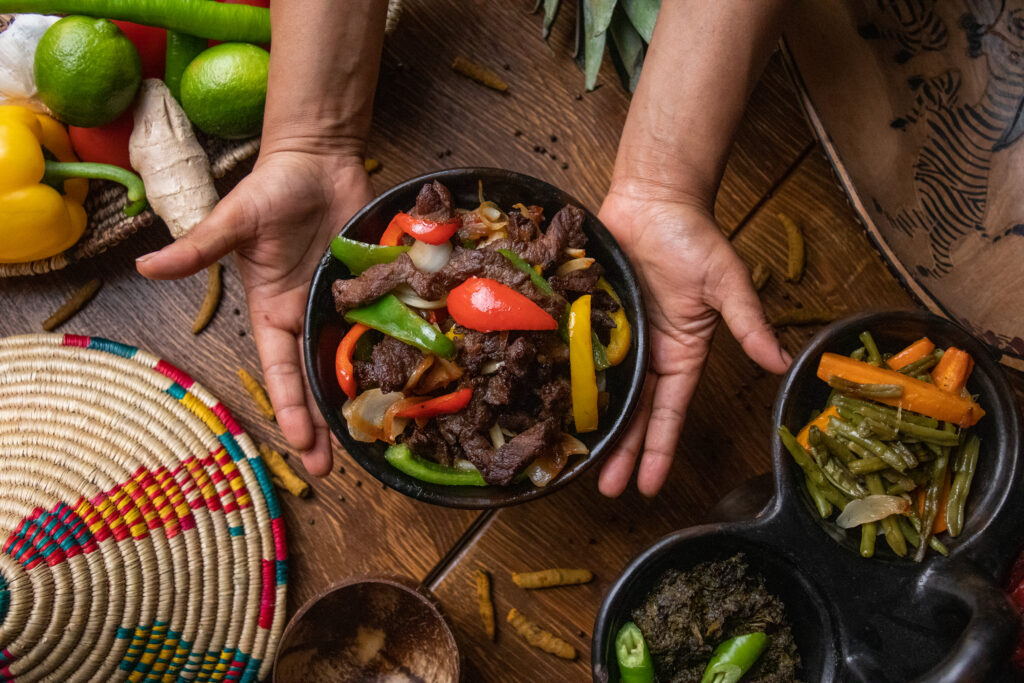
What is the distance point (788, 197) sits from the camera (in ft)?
7.46

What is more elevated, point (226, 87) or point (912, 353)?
point (912, 353)

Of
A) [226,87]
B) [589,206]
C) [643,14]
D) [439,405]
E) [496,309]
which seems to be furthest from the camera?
[589,206]

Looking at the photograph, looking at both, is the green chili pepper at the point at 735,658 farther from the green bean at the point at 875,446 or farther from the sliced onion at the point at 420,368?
the sliced onion at the point at 420,368

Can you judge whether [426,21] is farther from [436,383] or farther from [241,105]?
[436,383]

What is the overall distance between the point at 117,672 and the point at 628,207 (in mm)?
1897

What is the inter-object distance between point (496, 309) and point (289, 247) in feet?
2.16

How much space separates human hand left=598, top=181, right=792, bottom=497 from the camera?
1.80 metres

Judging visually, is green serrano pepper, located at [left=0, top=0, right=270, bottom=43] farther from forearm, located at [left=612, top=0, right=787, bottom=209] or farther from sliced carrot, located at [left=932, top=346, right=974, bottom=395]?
sliced carrot, located at [left=932, top=346, right=974, bottom=395]

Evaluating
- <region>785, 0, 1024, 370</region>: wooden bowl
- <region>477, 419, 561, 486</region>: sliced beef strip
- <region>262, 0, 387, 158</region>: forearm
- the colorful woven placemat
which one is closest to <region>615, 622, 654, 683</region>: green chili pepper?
<region>477, 419, 561, 486</region>: sliced beef strip

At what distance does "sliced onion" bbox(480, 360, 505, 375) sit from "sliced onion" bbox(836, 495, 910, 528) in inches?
34.3

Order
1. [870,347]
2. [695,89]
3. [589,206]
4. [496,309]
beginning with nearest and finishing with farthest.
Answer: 1. [496,309]
2. [870,347]
3. [695,89]
4. [589,206]

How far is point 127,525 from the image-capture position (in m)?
2.10

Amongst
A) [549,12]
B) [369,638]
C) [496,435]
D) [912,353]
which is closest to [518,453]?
[496,435]

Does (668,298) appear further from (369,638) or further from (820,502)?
(369,638)
